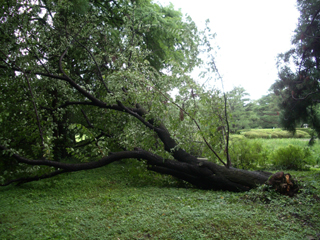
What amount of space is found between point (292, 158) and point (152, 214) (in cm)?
653

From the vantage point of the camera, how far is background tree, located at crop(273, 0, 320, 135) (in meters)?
7.02

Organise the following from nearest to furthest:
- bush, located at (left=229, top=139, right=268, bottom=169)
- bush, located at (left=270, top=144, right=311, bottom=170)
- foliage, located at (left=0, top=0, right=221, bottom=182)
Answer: foliage, located at (left=0, top=0, right=221, bottom=182)
bush, located at (left=229, top=139, right=268, bottom=169)
bush, located at (left=270, top=144, right=311, bottom=170)

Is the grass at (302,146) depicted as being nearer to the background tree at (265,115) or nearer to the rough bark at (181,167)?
the rough bark at (181,167)

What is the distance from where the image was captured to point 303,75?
7496mm

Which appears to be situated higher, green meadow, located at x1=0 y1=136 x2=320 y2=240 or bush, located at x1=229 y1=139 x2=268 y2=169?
bush, located at x1=229 y1=139 x2=268 y2=169

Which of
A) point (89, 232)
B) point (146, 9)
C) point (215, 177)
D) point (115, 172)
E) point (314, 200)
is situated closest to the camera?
point (89, 232)

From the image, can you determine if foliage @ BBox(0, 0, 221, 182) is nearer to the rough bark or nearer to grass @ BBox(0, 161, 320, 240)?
the rough bark

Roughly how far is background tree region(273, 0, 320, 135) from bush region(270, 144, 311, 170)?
2.76 feet

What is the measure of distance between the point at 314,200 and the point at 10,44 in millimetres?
6792

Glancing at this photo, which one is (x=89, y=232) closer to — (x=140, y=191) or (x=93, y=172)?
(x=140, y=191)

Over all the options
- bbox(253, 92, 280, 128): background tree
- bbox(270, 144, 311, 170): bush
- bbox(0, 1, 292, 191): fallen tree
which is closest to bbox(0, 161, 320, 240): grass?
bbox(0, 1, 292, 191): fallen tree

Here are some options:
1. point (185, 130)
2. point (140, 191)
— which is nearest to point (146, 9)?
point (185, 130)

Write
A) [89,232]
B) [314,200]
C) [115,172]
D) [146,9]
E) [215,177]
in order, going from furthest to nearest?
[146,9] < [115,172] < [215,177] < [314,200] < [89,232]

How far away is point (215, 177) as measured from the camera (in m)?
5.39
